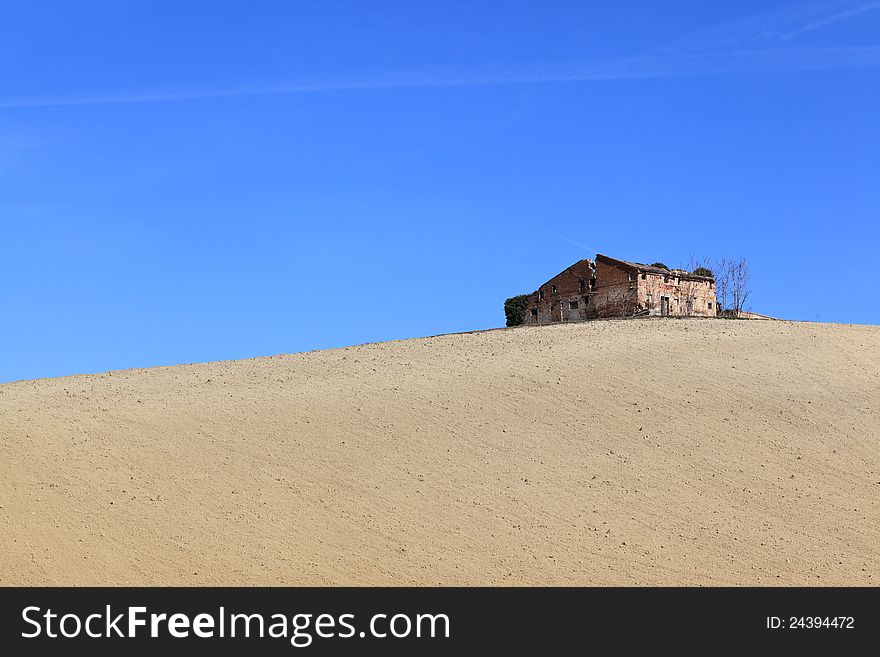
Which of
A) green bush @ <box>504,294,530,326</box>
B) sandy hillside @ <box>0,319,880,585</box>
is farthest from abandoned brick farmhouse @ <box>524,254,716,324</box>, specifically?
sandy hillside @ <box>0,319,880,585</box>

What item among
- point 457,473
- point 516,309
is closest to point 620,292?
point 516,309

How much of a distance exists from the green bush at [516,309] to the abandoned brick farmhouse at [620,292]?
195cm

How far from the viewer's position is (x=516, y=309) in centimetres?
5603

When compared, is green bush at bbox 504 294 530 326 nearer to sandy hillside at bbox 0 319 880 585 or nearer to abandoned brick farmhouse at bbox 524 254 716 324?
abandoned brick farmhouse at bbox 524 254 716 324

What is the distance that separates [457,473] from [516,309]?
108 ft

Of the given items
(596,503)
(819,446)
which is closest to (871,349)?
(819,446)

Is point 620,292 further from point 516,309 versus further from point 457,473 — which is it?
point 457,473

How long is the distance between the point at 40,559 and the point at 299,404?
9691 mm

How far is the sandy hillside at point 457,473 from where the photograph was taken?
65.7 feet

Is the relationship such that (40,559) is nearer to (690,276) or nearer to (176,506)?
(176,506)

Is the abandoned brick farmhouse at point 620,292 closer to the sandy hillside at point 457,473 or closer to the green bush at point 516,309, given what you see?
the green bush at point 516,309

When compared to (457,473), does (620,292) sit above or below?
above

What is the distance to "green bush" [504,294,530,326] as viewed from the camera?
182 ft

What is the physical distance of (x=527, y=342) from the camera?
36.6m
